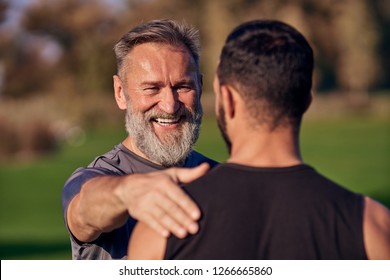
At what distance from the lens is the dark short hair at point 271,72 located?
228 centimetres

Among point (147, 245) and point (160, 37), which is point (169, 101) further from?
point (147, 245)

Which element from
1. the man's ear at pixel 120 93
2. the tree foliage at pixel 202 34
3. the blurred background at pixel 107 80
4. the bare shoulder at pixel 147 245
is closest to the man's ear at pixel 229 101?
the bare shoulder at pixel 147 245

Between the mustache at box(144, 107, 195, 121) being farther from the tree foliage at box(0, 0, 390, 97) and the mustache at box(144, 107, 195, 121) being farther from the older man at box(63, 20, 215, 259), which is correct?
the tree foliage at box(0, 0, 390, 97)

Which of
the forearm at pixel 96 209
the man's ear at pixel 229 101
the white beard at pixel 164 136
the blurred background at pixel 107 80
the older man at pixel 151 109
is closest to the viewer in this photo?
the man's ear at pixel 229 101

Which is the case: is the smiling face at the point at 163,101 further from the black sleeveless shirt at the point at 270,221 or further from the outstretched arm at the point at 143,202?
the black sleeveless shirt at the point at 270,221

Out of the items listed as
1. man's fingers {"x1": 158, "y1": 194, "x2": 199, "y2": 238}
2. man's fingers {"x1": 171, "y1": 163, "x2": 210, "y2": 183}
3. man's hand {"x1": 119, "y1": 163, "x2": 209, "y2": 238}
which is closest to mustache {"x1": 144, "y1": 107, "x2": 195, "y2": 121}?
man's hand {"x1": 119, "y1": 163, "x2": 209, "y2": 238}

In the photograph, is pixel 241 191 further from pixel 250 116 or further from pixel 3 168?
pixel 3 168

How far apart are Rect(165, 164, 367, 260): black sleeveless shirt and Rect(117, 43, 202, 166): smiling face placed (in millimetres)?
1575

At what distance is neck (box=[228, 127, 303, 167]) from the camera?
2.29 meters

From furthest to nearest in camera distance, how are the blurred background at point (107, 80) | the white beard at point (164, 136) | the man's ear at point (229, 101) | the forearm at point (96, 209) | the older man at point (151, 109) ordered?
the blurred background at point (107, 80)
the white beard at point (164, 136)
the older man at point (151, 109)
the forearm at point (96, 209)
the man's ear at point (229, 101)

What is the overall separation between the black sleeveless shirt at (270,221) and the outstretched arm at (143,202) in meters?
0.05
